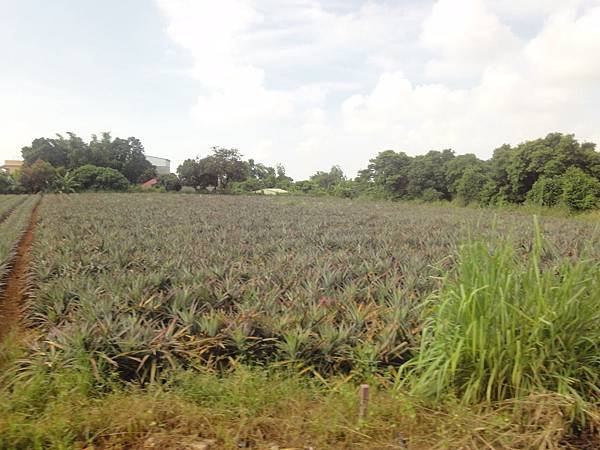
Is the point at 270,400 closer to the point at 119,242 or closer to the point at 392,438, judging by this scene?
the point at 392,438

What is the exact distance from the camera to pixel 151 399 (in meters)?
2.30

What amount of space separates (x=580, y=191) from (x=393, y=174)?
62.9ft

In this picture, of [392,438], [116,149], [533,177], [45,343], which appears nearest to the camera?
[392,438]

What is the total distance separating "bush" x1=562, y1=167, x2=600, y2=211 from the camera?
64.2ft

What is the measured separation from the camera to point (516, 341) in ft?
7.24

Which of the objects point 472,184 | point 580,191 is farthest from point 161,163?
point 580,191

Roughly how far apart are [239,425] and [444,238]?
7.83m

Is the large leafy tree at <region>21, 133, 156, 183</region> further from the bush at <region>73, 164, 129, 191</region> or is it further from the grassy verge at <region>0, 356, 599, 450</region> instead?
the grassy verge at <region>0, 356, 599, 450</region>

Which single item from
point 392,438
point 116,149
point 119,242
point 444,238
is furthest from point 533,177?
point 116,149

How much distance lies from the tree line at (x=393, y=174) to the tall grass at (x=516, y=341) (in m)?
2.76

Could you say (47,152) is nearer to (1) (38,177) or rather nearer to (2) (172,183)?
(1) (38,177)

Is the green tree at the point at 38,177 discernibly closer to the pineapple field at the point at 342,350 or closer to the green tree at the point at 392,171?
the green tree at the point at 392,171

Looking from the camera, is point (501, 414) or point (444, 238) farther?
point (444, 238)

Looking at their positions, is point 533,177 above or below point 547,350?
above
